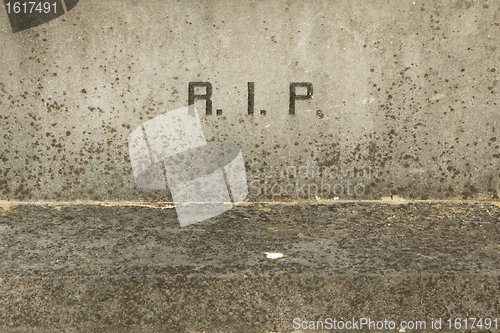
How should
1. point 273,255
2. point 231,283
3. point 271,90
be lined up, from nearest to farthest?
point 231,283
point 273,255
point 271,90

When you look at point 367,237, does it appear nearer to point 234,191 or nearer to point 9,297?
point 234,191

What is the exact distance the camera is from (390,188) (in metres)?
2.20

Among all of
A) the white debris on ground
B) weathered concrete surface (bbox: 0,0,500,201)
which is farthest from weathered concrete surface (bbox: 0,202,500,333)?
weathered concrete surface (bbox: 0,0,500,201)

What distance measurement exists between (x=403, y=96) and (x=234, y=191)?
97 centimetres

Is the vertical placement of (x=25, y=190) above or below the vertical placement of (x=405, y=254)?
above

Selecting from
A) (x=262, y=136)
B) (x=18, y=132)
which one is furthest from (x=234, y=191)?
(x=18, y=132)

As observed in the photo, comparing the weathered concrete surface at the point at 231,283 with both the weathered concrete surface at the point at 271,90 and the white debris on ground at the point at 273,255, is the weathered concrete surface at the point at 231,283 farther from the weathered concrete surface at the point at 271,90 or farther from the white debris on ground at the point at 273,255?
the weathered concrete surface at the point at 271,90

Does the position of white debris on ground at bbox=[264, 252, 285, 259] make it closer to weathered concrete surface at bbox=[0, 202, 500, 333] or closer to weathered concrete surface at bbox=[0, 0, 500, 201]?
weathered concrete surface at bbox=[0, 202, 500, 333]

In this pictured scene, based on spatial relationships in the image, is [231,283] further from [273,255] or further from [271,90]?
[271,90]

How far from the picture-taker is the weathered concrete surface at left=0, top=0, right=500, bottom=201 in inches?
82.8

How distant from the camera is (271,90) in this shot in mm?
2160

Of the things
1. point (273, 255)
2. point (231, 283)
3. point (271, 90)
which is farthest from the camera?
point (271, 90)

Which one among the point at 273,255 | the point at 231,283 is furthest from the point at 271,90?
the point at 231,283

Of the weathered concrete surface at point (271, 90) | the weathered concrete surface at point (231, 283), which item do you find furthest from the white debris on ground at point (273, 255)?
the weathered concrete surface at point (271, 90)
